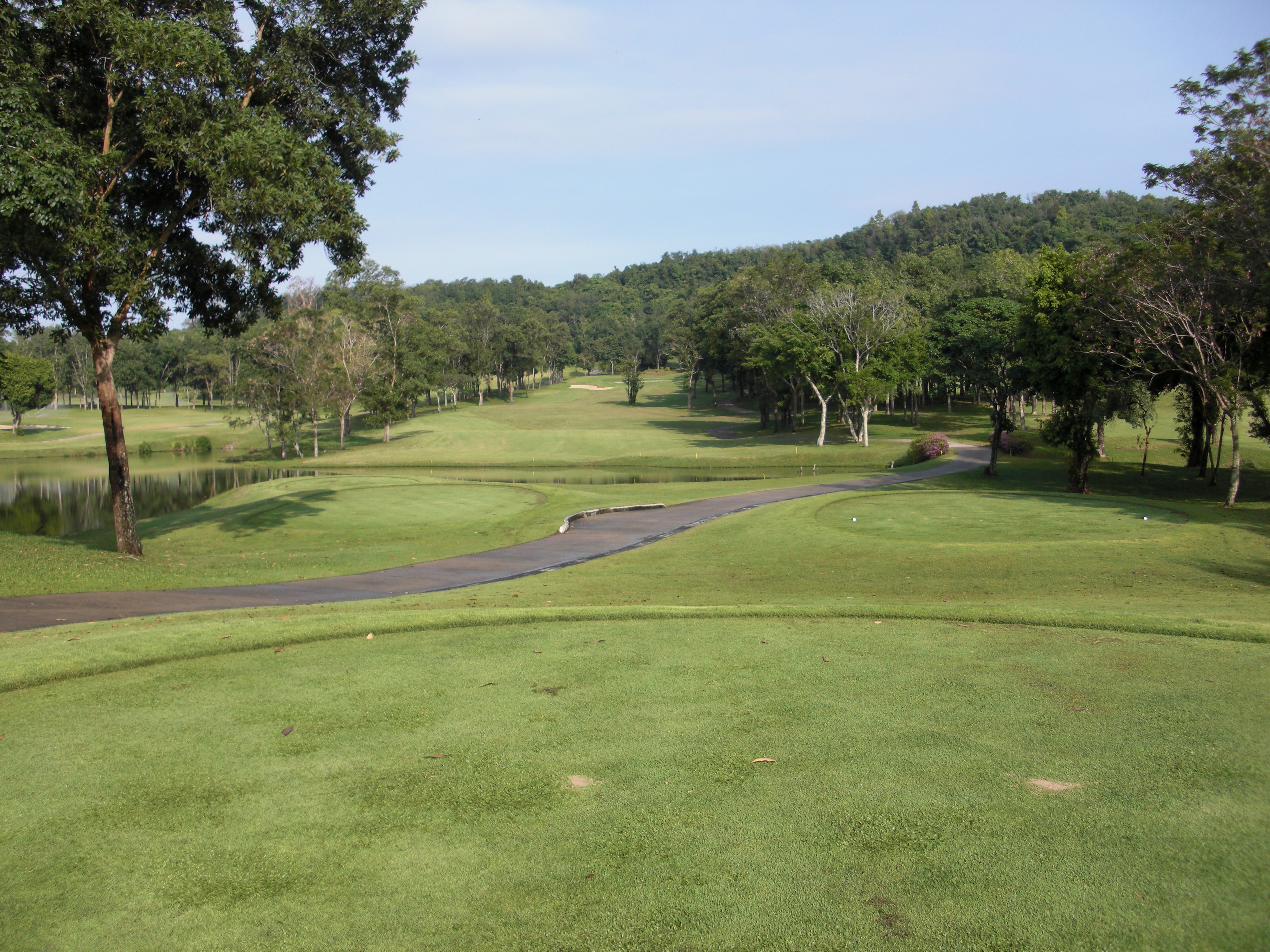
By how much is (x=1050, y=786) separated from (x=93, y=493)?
5855 cm

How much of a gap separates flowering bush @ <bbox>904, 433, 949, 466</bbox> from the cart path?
19.8m

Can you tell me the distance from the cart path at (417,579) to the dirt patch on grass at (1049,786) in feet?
40.0

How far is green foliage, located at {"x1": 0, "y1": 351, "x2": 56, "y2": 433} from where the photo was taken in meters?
92.9

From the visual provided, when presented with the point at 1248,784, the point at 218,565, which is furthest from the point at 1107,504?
the point at 218,565

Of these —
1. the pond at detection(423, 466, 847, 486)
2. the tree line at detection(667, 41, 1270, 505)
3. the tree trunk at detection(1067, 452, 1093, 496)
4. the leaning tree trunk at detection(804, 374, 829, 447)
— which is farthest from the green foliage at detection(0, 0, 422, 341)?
the leaning tree trunk at detection(804, 374, 829, 447)

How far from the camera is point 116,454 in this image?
67.0ft

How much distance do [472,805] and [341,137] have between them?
21.8 metres

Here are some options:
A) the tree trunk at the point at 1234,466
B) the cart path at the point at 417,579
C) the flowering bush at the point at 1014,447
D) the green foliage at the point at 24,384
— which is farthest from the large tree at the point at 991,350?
the green foliage at the point at 24,384

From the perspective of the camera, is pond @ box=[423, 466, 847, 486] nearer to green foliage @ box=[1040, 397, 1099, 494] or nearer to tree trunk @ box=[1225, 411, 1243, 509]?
green foliage @ box=[1040, 397, 1099, 494]

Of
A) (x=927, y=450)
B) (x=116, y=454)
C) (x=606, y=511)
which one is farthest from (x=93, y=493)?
(x=927, y=450)

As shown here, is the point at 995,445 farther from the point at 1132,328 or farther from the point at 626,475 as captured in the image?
the point at 626,475

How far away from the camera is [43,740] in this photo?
19.9ft

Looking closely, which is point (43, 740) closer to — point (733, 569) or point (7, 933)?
point (7, 933)

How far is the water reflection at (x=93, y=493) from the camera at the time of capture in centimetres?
3725
